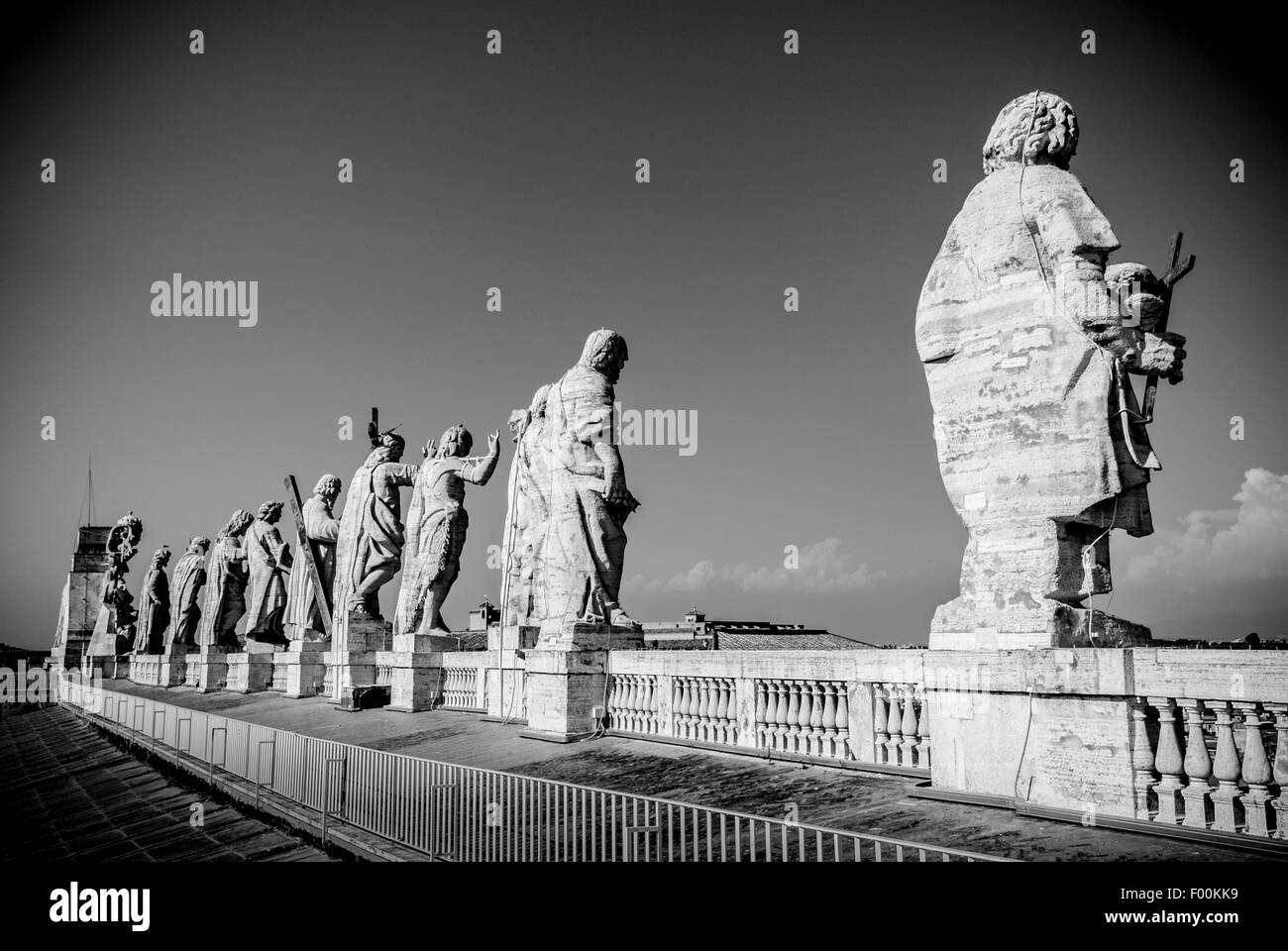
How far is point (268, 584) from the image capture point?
2297 centimetres

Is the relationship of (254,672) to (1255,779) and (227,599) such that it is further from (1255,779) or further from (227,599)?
(1255,779)

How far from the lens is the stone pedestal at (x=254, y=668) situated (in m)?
22.1

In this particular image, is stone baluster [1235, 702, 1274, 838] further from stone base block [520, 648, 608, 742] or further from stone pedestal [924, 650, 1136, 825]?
stone base block [520, 648, 608, 742]

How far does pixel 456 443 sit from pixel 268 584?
9737 mm

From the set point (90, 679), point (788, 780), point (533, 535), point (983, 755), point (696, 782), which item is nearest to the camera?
point (983, 755)

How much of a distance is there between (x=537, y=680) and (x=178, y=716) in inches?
272

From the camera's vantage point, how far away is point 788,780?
21.7ft

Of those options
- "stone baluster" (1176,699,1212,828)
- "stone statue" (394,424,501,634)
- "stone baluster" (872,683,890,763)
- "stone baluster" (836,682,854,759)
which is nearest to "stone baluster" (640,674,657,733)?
"stone baluster" (836,682,854,759)

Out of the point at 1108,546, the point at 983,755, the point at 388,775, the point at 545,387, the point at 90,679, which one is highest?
the point at 545,387

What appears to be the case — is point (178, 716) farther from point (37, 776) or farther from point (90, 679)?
point (90, 679)

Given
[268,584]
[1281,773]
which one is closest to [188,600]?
[268,584]

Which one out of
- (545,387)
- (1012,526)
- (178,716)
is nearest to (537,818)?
(1012,526)

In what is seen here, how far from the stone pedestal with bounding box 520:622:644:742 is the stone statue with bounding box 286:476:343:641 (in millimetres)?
10970

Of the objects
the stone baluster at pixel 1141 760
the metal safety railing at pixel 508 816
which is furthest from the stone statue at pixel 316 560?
the stone baluster at pixel 1141 760
